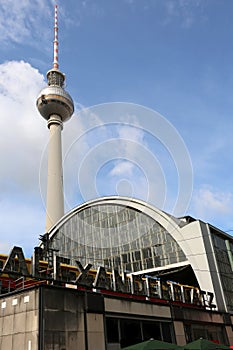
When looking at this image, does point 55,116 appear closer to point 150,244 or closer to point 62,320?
point 150,244

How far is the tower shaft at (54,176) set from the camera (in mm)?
75000

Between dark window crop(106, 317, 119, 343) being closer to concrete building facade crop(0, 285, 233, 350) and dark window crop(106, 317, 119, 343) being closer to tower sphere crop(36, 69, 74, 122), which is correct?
concrete building facade crop(0, 285, 233, 350)

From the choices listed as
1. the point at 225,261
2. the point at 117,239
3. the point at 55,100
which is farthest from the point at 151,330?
the point at 55,100

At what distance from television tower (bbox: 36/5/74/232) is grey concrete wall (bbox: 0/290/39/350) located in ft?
187

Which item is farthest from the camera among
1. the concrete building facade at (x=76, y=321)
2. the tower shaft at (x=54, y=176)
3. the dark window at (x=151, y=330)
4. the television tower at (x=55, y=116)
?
the television tower at (x=55, y=116)

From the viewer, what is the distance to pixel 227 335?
31.0 metres

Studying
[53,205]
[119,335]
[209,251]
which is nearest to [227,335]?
[209,251]

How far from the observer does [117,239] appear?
4359cm

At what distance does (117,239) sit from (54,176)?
1633 inches

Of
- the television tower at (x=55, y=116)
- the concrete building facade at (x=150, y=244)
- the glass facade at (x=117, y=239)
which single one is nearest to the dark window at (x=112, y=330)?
the concrete building facade at (x=150, y=244)

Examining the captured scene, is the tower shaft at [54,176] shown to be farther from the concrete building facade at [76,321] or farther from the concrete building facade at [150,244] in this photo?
the concrete building facade at [76,321]

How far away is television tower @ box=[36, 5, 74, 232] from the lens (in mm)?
78312

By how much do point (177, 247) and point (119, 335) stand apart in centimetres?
1862

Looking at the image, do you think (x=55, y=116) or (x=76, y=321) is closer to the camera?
(x=76, y=321)
